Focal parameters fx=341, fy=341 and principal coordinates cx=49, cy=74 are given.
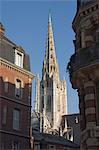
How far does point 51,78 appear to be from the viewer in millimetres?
120312

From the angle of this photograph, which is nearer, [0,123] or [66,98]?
[0,123]

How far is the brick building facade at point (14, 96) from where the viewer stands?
28.9m

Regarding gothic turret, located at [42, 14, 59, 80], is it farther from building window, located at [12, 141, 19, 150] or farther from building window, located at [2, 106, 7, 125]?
building window, located at [2, 106, 7, 125]

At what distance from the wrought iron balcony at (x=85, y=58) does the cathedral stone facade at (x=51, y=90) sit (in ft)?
314

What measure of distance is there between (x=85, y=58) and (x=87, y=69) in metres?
0.87

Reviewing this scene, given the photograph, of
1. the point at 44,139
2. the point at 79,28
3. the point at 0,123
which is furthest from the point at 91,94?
the point at 44,139

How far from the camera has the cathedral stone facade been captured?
4624 inches

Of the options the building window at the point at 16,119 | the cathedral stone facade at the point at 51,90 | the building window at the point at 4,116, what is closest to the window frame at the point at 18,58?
the building window at the point at 16,119

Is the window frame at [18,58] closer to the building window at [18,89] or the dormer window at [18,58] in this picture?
the dormer window at [18,58]

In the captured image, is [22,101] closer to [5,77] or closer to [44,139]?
[5,77]

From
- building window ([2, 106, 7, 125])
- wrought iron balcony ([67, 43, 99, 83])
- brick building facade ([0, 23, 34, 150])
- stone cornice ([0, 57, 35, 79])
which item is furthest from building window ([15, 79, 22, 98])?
wrought iron balcony ([67, 43, 99, 83])

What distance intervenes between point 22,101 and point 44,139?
6778mm

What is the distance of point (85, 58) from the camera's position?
18.3 metres

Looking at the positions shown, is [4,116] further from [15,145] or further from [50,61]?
[50,61]
